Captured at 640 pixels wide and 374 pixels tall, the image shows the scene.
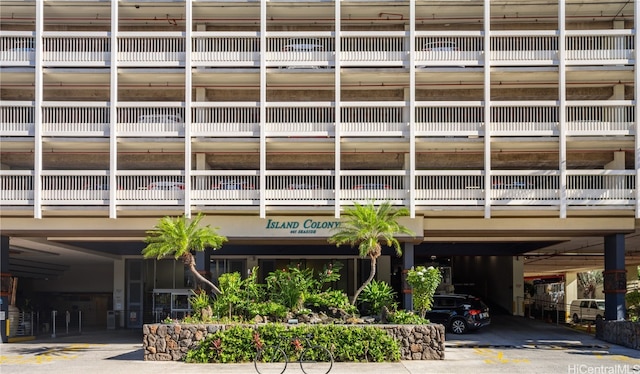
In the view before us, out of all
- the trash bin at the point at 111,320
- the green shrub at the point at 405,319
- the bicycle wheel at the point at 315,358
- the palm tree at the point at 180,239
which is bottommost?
the trash bin at the point at 111,320

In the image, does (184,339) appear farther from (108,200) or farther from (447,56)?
(447,56)

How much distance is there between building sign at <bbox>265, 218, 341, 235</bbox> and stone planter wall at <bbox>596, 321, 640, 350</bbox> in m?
11.1

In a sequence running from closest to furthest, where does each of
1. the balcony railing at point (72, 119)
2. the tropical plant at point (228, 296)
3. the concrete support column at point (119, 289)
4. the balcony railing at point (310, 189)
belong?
the tropical plant at point (228, 296)
the balcony railing at point (310, 189)
the balcony railing at point (72, 119)
the concrete support column at point (119, 289)

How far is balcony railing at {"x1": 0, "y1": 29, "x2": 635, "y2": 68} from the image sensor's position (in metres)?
Result: 30.9

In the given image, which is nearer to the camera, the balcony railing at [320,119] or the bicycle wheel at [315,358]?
the bicycle wheel at [315,358]

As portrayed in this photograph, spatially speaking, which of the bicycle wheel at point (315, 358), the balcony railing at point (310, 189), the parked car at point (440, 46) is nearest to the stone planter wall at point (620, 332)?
the balcony railing at point (310, 189)

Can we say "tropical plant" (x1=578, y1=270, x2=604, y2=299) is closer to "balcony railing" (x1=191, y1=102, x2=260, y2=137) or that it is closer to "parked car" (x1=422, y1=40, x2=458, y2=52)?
"parked car" (x1=422, y1=40, x2=458, y2=52)

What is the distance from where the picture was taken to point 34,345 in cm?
3041

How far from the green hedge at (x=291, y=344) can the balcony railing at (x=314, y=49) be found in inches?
456

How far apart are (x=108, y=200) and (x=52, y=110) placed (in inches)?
169

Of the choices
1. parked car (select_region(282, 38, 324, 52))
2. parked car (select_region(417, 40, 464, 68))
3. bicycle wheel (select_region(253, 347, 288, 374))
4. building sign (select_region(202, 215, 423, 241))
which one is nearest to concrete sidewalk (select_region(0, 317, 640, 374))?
bicycle wheel (select_region(253, 347, 288, 374))

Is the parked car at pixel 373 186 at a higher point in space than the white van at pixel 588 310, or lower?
higher

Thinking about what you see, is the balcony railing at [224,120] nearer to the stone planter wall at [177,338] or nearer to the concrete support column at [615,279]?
the stone planter wall at [177,338]

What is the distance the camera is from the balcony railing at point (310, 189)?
1196 inches
